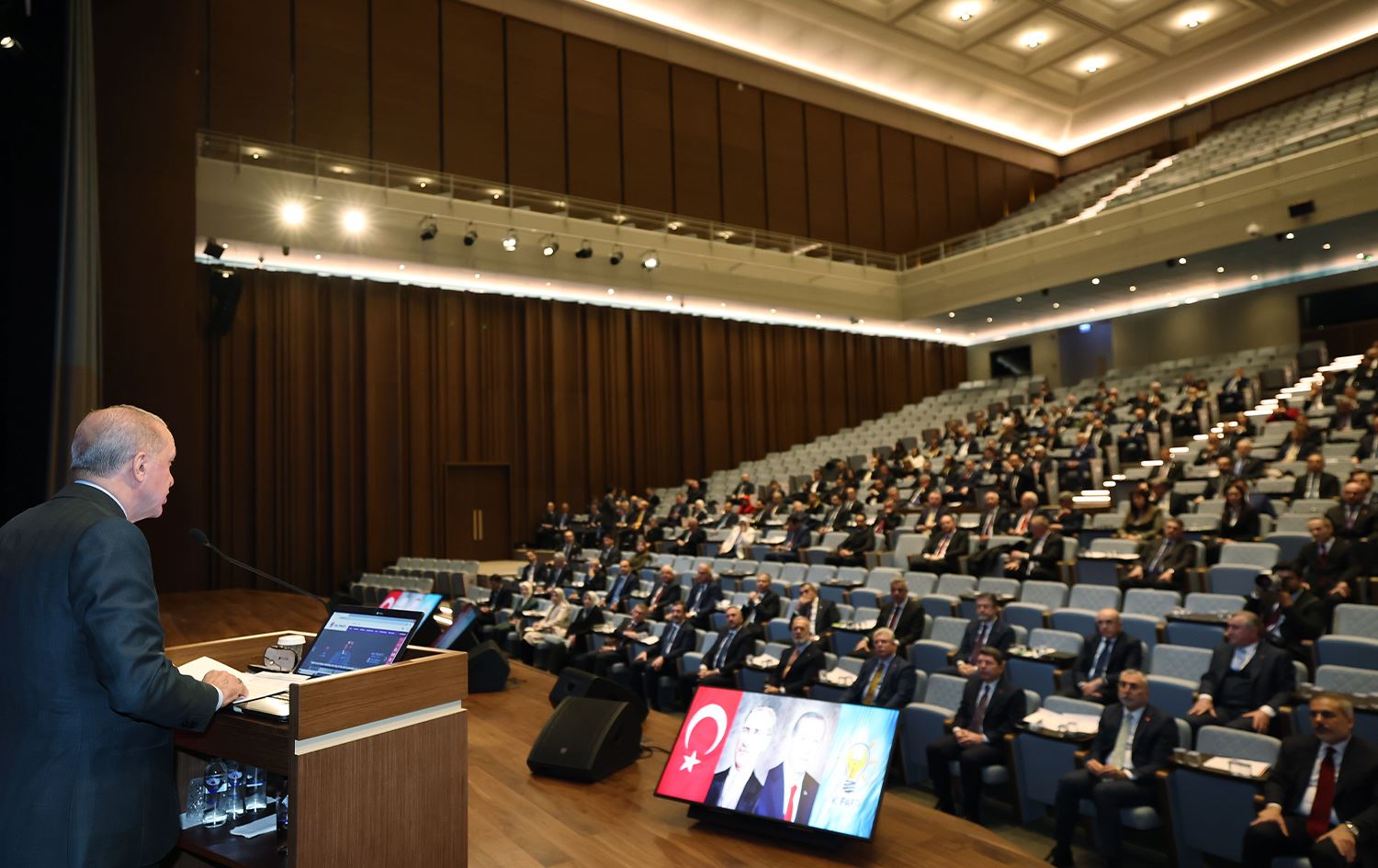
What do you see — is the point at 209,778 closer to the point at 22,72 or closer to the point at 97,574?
the point at 97,574

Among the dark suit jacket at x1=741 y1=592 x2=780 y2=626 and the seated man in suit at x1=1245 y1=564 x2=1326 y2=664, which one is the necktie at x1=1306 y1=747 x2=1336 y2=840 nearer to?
the seated man in suit at x1=1245 y1=564 x2=1326 y2=664

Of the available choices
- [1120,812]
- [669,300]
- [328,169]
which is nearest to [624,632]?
[1120,812]

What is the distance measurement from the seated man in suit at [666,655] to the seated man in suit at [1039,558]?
2.48m

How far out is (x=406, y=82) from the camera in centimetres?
1275

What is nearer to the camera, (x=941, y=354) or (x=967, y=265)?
(x=967, y=265)

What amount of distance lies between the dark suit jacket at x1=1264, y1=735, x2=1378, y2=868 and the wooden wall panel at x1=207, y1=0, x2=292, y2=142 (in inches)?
489

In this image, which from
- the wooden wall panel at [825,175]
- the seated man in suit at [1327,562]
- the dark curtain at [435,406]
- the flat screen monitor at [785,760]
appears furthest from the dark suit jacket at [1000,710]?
the wooden wall panel at [825,175]

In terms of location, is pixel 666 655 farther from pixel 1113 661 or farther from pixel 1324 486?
pixel 1324 486

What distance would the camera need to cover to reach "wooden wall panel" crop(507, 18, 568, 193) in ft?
44.4

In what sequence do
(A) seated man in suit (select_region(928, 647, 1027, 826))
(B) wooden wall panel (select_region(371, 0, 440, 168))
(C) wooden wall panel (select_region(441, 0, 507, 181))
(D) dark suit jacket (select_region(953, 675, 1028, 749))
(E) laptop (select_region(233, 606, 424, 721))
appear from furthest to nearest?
1. (C) wooden wall panel (select_region(441, 0, 507, 181))
2. (B) wooden wall panel (select_region(371, 0, 440, 168))
3. (D) dark suit jacket (select_region(953, 675, 1028, 749))
4. (A) seated man in suit (select_region(928, 647, 1027, 826))
5. (E) laptop (select_region(233, 606, 424, 721))

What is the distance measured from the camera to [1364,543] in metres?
5.17

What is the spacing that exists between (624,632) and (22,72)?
5067 mm

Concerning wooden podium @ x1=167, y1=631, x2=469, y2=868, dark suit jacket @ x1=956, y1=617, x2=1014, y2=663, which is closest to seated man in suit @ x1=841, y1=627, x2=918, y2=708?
dark suit jacket @ x1=956, y1=617, x2=1014, y2=663

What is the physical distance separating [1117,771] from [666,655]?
338cm
